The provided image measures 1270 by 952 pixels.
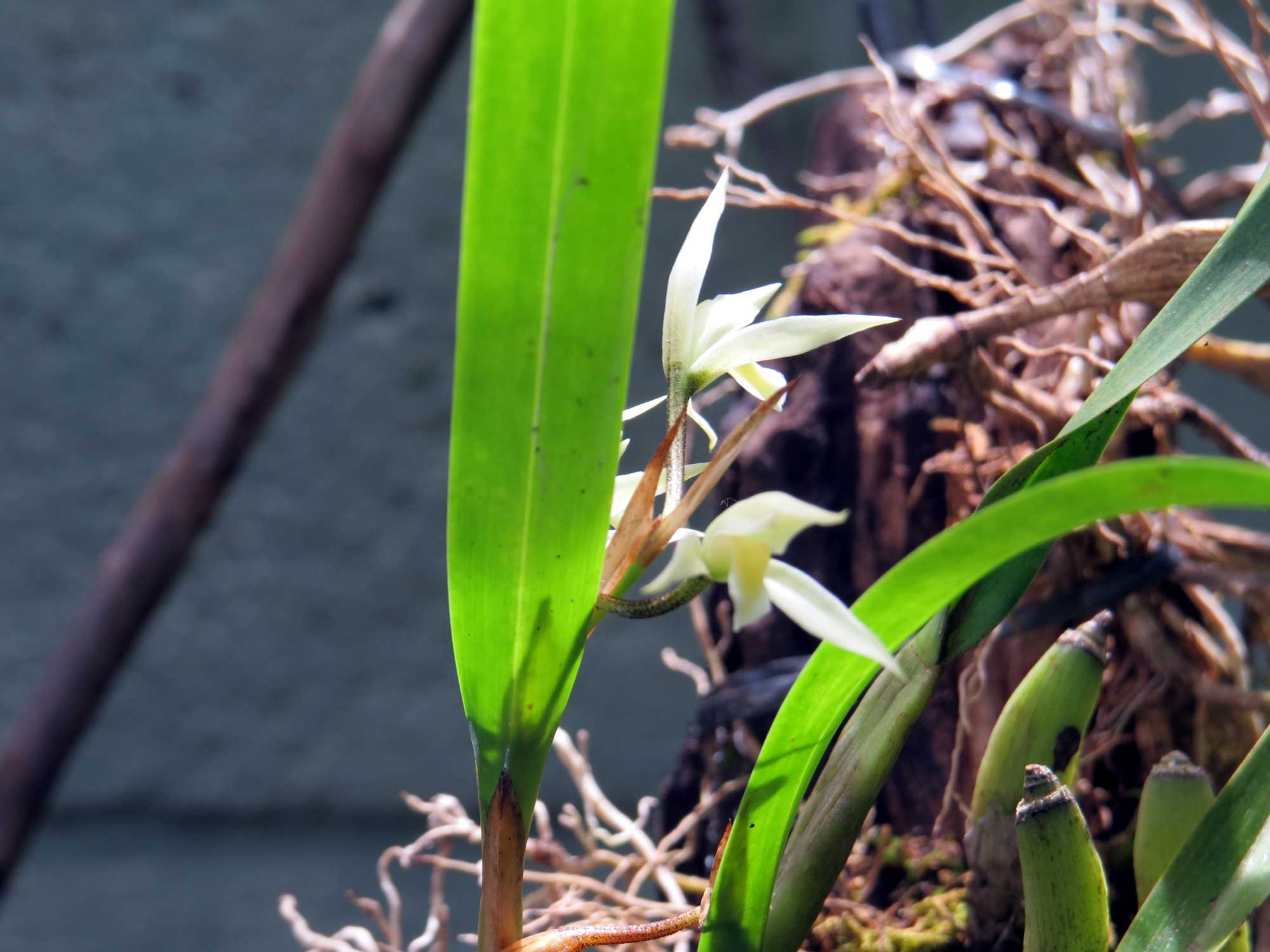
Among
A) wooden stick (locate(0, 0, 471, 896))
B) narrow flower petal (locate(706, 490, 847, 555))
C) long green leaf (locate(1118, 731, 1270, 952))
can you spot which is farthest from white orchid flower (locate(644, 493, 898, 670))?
wooden stick (locate(0, 0, 471, 896))

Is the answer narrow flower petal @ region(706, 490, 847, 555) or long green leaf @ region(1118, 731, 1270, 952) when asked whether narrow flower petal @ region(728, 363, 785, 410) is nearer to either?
narrow flower petal @ region(706, 490, 847, 555)

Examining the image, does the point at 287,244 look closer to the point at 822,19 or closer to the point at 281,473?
the point at 281,473

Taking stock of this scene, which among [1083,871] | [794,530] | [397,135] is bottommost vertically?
[1083,871]

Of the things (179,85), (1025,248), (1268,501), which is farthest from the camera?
(179,85)

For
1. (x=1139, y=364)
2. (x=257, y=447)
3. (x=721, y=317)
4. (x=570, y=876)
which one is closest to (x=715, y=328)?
(x=721, y=317)

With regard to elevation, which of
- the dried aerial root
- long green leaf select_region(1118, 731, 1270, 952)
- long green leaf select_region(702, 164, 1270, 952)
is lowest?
the dried aerial root

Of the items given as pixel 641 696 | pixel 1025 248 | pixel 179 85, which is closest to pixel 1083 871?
pixel 1025 248

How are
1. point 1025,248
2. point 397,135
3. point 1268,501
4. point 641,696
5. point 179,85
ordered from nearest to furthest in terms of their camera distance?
point 1268,501 < point 1025,248 < point 397,135 < point 179,85 < point 641,696

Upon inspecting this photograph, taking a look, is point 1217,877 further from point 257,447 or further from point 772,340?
point 257,447
